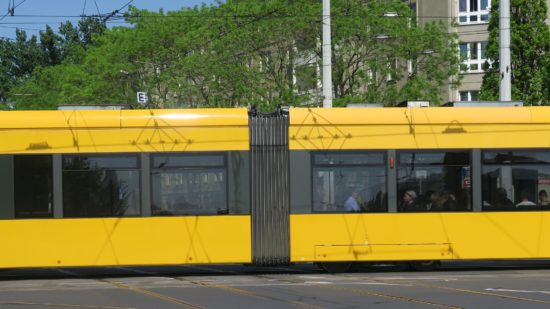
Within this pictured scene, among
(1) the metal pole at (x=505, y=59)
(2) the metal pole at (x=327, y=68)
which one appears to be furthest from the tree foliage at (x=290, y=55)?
(1) the metal pole at (x=505, y=59)

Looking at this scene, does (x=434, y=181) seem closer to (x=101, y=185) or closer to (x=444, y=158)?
(x=444, y=158)

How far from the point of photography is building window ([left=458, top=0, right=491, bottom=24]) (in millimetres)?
48625

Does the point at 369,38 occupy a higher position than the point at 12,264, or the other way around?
the point at 369,38

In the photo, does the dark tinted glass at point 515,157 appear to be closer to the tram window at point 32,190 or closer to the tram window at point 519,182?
the tram window at point 519,182

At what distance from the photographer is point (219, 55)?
38844mm

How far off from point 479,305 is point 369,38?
2602 centimetres

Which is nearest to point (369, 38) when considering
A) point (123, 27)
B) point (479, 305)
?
point (123, 27)

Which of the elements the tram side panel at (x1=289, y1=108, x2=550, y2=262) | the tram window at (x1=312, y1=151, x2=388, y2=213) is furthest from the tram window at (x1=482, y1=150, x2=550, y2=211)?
the tram window at (x1=312, y1=151, x2=388, y2=213)

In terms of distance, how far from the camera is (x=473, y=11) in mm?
48938

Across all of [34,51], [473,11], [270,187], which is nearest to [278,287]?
[270,187]

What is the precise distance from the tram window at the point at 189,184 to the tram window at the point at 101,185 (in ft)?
1.16

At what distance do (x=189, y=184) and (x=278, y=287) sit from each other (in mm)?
2871

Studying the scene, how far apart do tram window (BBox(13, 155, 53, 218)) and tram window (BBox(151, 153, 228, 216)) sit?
1.75 metres

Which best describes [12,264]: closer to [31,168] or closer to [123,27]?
[31,168]
